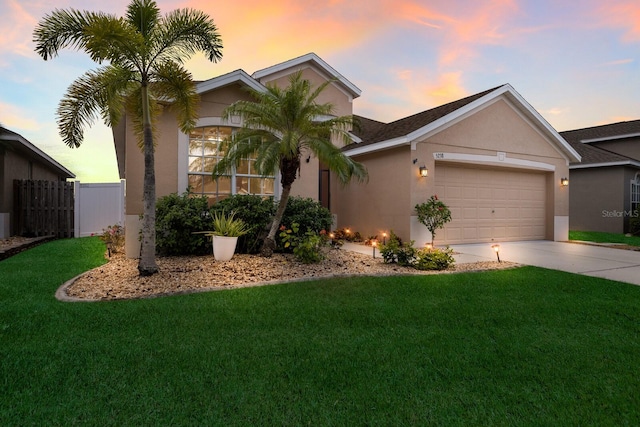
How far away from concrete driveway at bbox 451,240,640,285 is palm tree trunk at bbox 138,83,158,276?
256 inches

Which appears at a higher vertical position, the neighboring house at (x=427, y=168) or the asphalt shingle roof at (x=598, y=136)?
the asphalt shingle roof at (x=598, y=136)

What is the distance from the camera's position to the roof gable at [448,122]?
9953 millimetres

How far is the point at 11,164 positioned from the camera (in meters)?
12.0

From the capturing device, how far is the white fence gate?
42.1 ft

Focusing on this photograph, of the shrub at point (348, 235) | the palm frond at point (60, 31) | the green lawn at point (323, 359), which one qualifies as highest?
the palm frond at point (60, 31)

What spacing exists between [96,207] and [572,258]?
1552 cm

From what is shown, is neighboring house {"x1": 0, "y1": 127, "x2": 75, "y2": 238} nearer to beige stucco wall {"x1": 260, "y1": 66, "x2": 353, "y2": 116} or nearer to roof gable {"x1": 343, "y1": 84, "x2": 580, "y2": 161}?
beige stucco wall {"x1": 260, "y1": 66, "x2": 353, "y2": 116}

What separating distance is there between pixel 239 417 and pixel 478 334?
2.55m

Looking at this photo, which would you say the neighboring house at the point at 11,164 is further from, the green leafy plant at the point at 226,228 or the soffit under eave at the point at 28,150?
the green leafy plant at the point at 226,228

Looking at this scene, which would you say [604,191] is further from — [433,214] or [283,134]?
[283,134]

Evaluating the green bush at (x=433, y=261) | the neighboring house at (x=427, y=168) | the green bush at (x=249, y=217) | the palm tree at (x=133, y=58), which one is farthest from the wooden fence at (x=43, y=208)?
the green bush at (x=433, y=261)

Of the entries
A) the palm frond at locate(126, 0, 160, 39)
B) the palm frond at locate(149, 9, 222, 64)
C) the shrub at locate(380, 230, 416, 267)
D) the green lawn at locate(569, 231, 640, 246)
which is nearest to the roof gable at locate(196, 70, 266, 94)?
the palm frond at locate(149, 9, 222, 64)

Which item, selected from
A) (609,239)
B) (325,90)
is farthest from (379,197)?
(609,239)

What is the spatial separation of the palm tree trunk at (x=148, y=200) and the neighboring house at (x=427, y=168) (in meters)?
2.30
